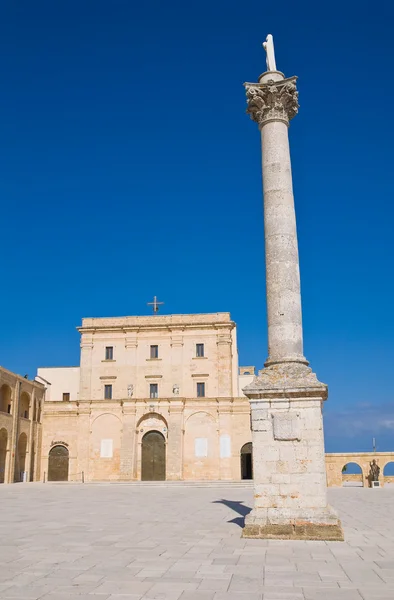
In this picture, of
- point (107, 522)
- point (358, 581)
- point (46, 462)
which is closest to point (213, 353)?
point (46, 462)

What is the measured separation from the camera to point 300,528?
10.5 meters

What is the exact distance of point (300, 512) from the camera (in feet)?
35.0

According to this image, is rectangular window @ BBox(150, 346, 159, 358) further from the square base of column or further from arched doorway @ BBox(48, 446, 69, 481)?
the square base of column

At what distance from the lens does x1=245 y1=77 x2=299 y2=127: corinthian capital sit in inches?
530

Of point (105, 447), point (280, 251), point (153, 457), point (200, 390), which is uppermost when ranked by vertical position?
point (200, 390)

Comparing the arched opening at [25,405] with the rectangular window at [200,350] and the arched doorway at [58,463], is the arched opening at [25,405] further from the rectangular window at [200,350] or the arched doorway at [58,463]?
the rectangular window at [200,350]

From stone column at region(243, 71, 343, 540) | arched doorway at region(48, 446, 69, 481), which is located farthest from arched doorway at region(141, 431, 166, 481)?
stone column at region(243, 71, 343, 540)

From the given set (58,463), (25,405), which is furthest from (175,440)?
(25,405)

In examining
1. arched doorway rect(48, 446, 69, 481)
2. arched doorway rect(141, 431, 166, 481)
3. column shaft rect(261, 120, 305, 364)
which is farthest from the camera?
arched doorway rect(48, 446, 69, 481)

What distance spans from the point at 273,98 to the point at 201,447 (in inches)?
1243

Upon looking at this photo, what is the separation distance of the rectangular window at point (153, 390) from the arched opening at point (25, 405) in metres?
8.91

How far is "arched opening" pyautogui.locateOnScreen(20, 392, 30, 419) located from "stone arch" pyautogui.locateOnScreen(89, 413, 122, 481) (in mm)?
5015

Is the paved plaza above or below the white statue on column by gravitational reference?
below

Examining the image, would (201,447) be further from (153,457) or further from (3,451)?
(3,451)
